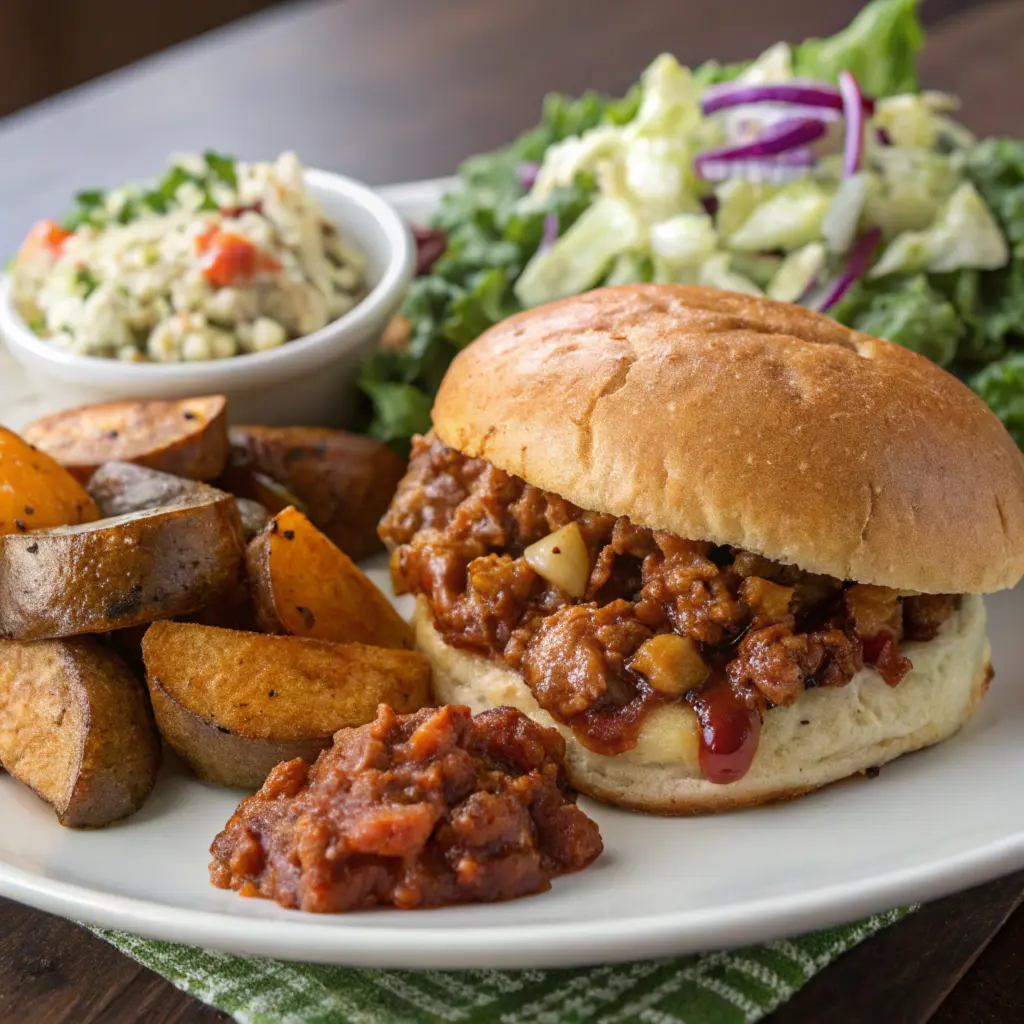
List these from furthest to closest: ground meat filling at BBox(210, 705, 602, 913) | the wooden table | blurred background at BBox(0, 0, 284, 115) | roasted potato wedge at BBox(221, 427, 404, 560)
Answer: blurred background at BBox(0, 0, 284, 115) → the wooden table → roasted potato wedge at BBox(221, 427, 404, 560) → ground meat filling at BBox(210, 705, 602, 913)

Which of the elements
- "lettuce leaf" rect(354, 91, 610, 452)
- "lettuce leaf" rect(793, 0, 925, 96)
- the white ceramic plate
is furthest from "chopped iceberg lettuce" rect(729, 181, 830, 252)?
the white ceramic plate

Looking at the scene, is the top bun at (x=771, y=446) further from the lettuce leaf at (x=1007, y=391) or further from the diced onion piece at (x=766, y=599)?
the lettuce leaf at (x=1007, y=391)

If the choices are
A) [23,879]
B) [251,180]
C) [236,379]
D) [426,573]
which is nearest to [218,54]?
[251,180]

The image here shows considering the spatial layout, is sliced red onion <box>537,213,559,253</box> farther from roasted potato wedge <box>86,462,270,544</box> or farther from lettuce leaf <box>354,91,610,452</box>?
roasted potato wedge <box>86,462,270,544</box>

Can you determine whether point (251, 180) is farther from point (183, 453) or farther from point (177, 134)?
point (177, 134)

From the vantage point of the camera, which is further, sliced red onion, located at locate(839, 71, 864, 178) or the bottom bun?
sliced red onion, located at locate(839, 71, 864, 178)

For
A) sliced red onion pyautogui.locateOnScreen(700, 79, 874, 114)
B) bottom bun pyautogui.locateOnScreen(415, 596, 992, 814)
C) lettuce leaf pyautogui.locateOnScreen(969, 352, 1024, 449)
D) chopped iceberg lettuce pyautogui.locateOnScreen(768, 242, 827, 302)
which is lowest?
lettuce leaf pyautogui.locateOnScreen(969, 352, 1024, 449)

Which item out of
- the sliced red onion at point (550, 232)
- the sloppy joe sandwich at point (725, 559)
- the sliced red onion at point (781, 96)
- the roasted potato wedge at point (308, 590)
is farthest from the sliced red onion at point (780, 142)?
the roasted potato wedge at point (308, 590)
